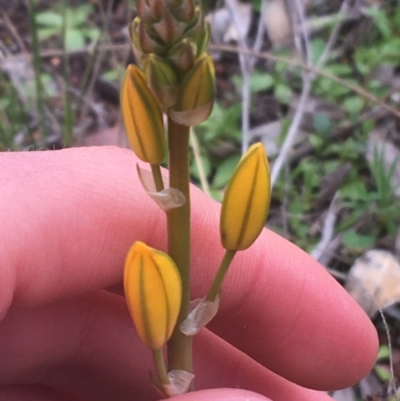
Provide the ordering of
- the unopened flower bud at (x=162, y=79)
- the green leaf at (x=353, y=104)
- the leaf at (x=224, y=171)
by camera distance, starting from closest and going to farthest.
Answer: the unopened flower bud at (x=162, y=79) < the leaf at (x=224, y=171) < the green leaf at (x=353, y=104)

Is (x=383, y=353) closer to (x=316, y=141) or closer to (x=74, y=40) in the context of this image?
(x=316, y=141)

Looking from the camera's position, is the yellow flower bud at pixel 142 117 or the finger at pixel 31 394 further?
the finger at pixel 31 394

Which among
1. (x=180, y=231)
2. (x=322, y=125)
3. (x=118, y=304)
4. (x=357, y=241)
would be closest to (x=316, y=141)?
(x=322, y=125)

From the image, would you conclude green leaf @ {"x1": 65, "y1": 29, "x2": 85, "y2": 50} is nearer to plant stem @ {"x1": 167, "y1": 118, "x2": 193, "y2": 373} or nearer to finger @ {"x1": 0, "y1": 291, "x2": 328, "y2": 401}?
finger @ {"x1": 0, "y1": 291, "x2": 328, "y2": 401}

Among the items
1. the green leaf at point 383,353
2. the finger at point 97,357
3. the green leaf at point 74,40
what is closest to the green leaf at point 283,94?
the green leaf at point 74,40

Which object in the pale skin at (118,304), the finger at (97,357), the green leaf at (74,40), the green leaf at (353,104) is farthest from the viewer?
the green leaf at (74,40)

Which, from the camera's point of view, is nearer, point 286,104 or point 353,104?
point 353,104

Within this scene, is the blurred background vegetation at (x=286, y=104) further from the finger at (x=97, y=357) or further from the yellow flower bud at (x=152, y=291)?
the yellow flower bud at (x=152, y=291)
